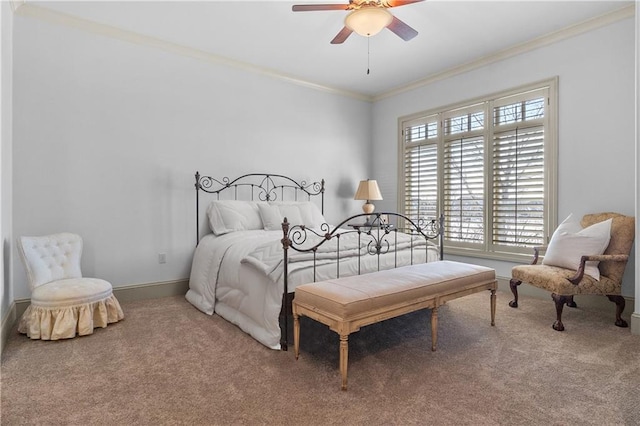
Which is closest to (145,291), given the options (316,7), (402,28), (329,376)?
(329,376)

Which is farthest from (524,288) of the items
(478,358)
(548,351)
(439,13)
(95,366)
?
(95,366)

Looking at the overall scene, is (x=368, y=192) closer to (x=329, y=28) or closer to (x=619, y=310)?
(x=329, y=28)

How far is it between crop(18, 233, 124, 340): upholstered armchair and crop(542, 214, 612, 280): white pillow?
398 centimetres

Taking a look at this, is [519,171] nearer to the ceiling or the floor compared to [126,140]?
nearer to the floor

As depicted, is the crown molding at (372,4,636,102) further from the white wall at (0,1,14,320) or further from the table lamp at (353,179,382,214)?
the white wall at (0,1,14,320)

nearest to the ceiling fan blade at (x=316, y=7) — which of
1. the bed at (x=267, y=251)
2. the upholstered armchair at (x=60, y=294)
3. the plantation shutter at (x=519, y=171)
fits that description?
the bed at (x=267, y=251)

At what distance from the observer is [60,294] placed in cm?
274

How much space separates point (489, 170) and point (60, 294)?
4.49 m

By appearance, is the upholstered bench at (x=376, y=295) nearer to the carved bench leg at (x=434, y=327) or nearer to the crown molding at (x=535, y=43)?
the carved bench leg at (x=434, y=327)

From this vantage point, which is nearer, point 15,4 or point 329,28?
point 15,4

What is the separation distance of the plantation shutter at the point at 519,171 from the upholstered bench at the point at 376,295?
1551 mm

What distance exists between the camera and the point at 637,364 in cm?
232

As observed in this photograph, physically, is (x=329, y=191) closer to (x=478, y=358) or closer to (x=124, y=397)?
(x=478, y=358)

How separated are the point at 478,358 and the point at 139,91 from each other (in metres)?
4.01
